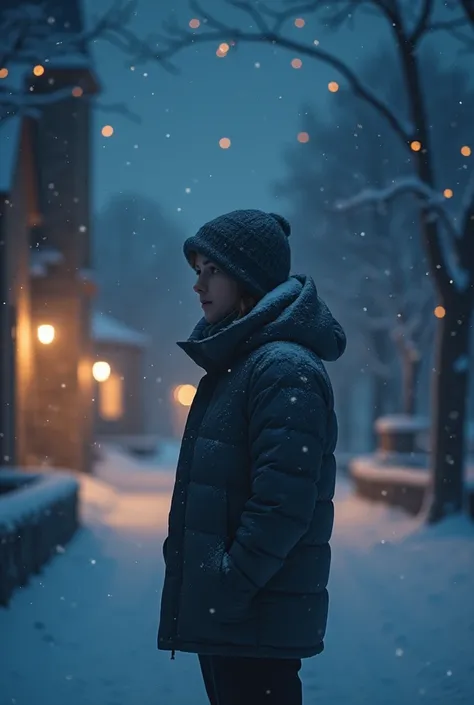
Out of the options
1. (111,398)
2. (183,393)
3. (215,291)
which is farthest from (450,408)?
(183,393)

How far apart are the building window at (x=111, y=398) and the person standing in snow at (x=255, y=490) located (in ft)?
101

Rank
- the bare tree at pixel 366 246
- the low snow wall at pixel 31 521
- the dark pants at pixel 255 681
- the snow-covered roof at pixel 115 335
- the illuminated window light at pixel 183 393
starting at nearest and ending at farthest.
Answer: the dark pants at pixel 255 681, the low snow wall at pixel 31 521, the bare tree at pixel 366 246, the snow-covered roof at pixel 115 335, the illuminated window light at pixel 183 393

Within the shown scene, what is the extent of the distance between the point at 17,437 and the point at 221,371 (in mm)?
11995

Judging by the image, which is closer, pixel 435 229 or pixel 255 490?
pixel 255 490

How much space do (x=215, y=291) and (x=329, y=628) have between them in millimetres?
4388

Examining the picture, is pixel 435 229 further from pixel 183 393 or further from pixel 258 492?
pixel 183 393

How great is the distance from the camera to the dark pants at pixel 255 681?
287cm

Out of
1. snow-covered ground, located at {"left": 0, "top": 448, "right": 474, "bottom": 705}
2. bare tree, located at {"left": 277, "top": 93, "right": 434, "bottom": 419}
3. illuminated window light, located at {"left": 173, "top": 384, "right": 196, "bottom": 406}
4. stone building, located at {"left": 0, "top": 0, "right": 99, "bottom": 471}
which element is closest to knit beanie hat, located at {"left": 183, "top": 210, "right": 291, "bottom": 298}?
snow-covered ground, located at {"left": 0, "top": 448, "right": 474, "bottom": 705}

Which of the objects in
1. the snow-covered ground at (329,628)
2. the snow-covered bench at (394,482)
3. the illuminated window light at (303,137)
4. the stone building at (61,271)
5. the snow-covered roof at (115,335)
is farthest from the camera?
the snow-covered roof at (115,335)

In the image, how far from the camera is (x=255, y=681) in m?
2.89

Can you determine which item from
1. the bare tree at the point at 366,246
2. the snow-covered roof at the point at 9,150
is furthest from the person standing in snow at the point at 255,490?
the bare tree at the point at 366,246

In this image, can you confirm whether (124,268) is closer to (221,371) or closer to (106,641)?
(106,641)

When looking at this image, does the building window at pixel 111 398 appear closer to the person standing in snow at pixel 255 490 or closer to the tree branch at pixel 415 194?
the tree branch at pixel 415 194

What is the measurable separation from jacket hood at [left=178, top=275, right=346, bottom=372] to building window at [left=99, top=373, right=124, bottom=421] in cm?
3081
